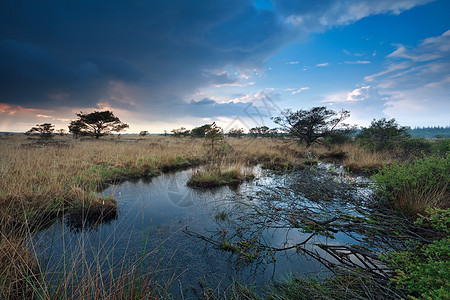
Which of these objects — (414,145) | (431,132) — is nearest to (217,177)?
(414,145)

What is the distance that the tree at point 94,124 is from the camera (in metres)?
31.0

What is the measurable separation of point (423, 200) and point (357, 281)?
2.83m

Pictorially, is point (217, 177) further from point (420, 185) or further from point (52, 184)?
point (420, 185)

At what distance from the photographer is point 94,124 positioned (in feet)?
105

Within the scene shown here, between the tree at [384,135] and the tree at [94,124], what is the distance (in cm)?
3929

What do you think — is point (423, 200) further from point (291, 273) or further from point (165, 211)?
point (165, 211)

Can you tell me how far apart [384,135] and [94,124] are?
41.5m

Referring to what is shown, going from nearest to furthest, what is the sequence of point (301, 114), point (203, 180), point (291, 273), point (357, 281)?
point (357, 281) < point (291, 273) < point (203, 180) < point (301, 114)

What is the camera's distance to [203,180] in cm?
654

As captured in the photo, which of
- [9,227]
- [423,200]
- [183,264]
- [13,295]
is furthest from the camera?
[423,200]

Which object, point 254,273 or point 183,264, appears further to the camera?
point 183,264

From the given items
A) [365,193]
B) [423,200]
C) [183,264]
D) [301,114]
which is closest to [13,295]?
[183,264]

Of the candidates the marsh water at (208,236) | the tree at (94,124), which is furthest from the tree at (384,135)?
the tree at (94,124)

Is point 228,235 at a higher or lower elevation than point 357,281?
lower
